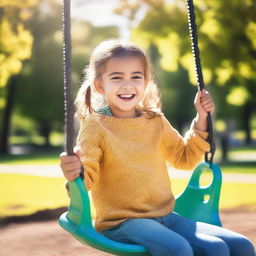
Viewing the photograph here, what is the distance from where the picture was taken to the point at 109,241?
2.61 metres

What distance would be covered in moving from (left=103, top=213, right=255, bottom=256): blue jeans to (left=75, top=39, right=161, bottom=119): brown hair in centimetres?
62

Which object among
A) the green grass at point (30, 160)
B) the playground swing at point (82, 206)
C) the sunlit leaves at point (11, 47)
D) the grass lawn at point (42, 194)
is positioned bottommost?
the green grass at point (30, 160)

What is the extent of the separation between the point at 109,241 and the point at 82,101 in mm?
846

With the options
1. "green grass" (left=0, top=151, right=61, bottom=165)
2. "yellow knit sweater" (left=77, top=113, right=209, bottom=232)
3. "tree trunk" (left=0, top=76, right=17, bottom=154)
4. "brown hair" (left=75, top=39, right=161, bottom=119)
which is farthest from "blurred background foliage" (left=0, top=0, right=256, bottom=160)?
"green grass" (left=0, top=151, right=61, bottom=165)

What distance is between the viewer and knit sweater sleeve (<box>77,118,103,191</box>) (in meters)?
2.78

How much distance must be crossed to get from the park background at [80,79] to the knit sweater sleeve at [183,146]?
622 millimetres

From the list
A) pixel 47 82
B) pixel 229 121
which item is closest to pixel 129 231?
pixel 47 82

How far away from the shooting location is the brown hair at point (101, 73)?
9.73ft

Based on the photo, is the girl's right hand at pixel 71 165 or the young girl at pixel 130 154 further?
the young girl at pixel 130 154

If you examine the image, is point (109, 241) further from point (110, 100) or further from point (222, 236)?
point (110, 100)

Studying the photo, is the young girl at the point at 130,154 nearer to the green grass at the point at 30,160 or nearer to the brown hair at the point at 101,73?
the brown hair at the point at 101,73

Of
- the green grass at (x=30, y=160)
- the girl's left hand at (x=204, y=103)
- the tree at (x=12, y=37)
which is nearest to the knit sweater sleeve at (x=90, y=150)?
the girl's left hand at (x=204, y=103)

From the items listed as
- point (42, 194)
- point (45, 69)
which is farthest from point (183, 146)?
point (45, 69)

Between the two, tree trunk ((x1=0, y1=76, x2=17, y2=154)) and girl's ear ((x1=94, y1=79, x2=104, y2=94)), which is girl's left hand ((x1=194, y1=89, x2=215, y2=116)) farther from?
tree trunk ((x1=0, y1=76, x2=17, y2=154))
